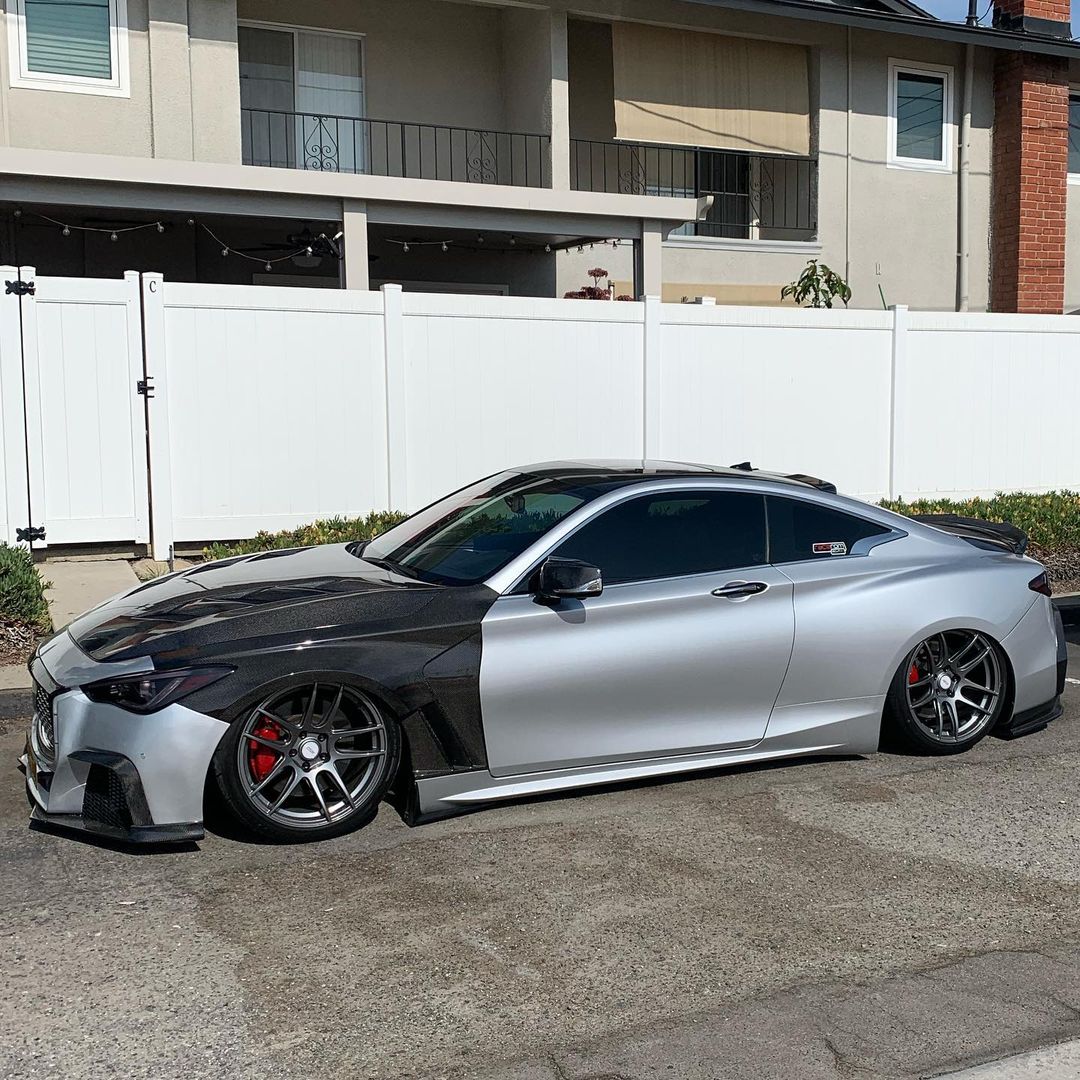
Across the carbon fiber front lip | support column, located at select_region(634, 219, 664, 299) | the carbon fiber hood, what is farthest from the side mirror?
support column, located at select_region(634, 219, 664, 299)

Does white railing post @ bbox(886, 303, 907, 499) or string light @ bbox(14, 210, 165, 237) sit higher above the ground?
string light @ bbox(14, 210, 165, 237)

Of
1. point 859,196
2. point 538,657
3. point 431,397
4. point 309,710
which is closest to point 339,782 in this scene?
point 309,710

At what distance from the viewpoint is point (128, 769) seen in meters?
4.66

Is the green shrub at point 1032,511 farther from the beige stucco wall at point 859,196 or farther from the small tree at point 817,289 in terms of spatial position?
the beige stucco wall at point 859,196

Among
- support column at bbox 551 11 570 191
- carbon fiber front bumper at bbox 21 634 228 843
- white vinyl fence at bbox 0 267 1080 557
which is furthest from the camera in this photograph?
support column at bbox 551 11 570 191

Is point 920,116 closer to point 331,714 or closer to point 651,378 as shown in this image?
point 651,378

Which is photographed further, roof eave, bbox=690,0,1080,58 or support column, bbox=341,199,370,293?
roof eave, bbox=690,0,1080,58

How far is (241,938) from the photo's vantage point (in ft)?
13.8

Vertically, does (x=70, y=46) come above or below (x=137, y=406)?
above

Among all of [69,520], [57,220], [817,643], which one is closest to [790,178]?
[57,220]

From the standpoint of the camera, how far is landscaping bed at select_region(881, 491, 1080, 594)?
1087 cm

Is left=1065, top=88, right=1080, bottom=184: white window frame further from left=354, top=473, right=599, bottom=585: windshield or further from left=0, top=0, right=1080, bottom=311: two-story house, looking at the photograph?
left=354, top=473, right=599, bottom=585: windshield

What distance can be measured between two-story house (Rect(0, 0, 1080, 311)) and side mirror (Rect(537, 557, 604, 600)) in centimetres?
868

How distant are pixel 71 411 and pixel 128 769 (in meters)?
5.95
